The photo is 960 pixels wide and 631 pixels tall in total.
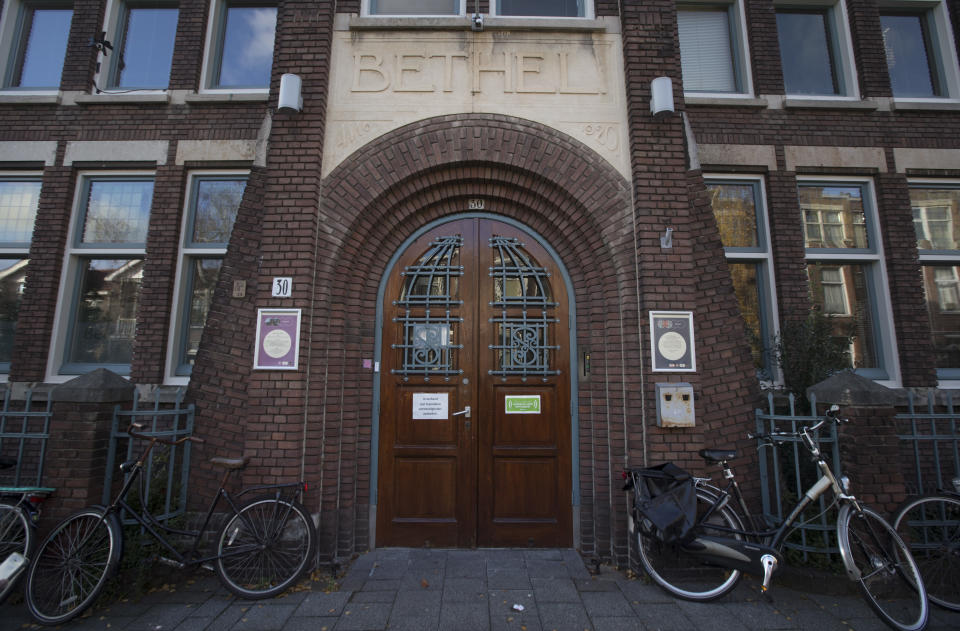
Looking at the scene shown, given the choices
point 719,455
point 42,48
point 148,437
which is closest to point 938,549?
point 719,455

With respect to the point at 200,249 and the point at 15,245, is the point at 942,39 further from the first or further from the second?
the point at 15,245

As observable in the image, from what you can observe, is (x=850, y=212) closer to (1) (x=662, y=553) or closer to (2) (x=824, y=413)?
(2) (x=824, y=413)

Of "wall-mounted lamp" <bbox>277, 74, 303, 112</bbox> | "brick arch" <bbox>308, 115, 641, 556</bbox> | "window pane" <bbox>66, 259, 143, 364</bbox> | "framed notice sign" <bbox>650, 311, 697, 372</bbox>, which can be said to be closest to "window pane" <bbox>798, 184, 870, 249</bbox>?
"framed notice sign" <bbox>650, 311, 697, 372</bbox>

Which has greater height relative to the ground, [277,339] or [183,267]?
[183,267]

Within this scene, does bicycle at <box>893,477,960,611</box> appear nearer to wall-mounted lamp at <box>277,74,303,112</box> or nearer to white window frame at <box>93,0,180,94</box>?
wall-mounted lamp at <box>277,74,303,112</box>

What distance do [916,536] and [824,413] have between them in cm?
138

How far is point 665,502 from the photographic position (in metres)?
3.58

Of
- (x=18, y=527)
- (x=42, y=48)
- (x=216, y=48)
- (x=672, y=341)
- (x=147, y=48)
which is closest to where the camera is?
(x=18, y=527)

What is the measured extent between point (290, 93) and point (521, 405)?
155 inches

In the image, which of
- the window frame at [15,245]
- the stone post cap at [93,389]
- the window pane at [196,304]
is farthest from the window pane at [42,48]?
the stone post cap at [93,389]

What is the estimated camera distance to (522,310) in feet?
15.7

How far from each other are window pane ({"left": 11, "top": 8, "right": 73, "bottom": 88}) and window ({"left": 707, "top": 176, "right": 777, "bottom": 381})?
9.07 meters

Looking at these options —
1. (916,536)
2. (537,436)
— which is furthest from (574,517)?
(916,536)

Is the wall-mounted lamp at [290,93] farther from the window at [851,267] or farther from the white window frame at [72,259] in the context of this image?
the window at [851,267]
